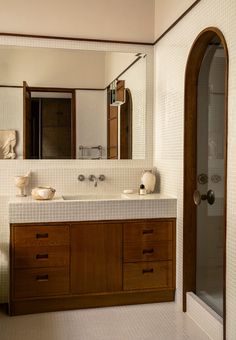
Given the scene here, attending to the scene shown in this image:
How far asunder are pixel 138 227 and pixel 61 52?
1708 mm

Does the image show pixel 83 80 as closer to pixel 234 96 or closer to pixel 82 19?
pixel 82 19

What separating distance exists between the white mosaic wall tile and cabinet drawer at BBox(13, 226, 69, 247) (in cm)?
94

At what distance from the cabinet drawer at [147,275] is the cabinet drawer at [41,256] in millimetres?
515

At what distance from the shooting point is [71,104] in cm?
352

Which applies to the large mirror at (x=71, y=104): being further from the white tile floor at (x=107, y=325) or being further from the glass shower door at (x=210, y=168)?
the white tile floor at (x=107, y=325)

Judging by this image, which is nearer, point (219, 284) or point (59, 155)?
Answer: point (219, 284)

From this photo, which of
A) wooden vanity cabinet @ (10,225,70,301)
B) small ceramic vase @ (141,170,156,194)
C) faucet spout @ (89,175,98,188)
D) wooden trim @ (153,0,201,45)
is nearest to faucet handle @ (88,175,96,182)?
faucet spout @ (89,175,98,188)

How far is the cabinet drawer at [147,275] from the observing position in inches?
123

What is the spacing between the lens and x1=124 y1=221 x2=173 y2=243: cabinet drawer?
10.2 feet

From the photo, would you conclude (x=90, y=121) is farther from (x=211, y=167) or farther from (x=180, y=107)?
(x=211, y=167)

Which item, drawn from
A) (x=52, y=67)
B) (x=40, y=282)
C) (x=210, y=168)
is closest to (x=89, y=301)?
(x=40, y=282)

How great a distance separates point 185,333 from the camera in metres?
2.66

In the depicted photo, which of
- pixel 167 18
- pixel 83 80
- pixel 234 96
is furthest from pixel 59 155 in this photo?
pixel 234 96

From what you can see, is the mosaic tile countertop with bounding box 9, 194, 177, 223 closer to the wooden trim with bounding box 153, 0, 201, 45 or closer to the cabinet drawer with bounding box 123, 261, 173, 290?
the cabinet drawer with bounding box 123, 261, 173, 290
